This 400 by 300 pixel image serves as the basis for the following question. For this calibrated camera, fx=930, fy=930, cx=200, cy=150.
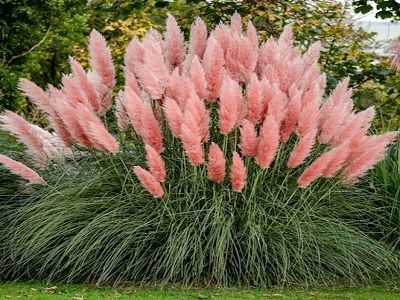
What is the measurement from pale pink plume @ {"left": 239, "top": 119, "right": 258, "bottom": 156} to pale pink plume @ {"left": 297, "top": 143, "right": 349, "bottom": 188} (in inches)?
16.8

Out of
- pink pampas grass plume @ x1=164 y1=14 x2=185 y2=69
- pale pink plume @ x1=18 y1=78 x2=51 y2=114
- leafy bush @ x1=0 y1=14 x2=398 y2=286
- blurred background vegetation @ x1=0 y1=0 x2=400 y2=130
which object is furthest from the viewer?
blurred background vegetation @ x1=0 y1=0 x2=400 y2=130

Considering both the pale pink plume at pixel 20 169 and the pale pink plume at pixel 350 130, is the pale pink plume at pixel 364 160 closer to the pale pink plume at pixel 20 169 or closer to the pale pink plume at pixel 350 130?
the pale pink plume at pixel 350 130

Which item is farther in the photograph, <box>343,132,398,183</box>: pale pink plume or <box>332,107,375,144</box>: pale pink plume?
<box>332,107,375,144</box>: pale pink plume

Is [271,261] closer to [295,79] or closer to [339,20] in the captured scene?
[295,79]

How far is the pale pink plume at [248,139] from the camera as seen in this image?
703 centimetres

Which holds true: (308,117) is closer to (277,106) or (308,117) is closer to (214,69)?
(277,106)

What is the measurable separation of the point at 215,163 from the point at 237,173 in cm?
18

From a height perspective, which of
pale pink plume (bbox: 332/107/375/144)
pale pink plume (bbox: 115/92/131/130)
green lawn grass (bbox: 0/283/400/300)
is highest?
pale pink plume (bbox: 115/92/131/130)

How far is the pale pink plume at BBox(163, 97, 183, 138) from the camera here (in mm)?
7012

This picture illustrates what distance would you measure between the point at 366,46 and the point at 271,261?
6.20 m

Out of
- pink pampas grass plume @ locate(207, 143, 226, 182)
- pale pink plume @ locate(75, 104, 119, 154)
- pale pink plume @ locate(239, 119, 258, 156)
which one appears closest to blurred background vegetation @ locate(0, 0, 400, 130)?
pale pink plume @ locate(239, 119, 258, 156)

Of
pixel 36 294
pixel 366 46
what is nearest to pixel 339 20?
pixel 366 46

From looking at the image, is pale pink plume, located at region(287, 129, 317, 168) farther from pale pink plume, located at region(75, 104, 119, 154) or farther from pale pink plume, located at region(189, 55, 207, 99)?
pale pink plume, located at region(75, 104, 119, 154)

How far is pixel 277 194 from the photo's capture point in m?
7.23
